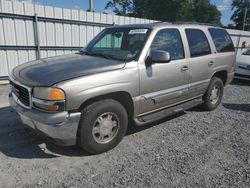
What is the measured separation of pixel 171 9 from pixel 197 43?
44806 mm

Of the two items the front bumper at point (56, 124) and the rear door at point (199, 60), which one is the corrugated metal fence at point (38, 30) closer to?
the front bumper at point (56, 124)

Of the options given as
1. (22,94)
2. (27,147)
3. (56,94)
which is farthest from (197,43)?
(27,147)

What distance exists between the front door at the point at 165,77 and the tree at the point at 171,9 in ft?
135

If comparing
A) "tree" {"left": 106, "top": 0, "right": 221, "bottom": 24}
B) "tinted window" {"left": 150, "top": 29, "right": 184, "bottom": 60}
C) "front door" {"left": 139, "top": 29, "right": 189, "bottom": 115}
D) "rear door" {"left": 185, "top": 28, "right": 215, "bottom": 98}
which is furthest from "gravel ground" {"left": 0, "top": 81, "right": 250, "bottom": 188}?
"tree" {"left": 106, "top": 0, "right": 221, "bottom": 24}

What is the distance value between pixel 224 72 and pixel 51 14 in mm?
5874

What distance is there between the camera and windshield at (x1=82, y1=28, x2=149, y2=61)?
374 centimetres

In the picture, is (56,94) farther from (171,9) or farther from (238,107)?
(171,9)

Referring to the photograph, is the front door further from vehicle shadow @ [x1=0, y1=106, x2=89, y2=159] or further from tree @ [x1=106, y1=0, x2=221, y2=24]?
tree @ [x1=106, y1=0, x2=221, y2=24]

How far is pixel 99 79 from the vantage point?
Result: 3117 mm

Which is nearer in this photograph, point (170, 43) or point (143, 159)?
point (143, 159)

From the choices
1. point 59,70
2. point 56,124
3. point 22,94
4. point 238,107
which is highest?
point 59,70

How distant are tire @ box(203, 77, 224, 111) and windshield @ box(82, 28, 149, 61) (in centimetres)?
224

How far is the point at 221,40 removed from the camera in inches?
218

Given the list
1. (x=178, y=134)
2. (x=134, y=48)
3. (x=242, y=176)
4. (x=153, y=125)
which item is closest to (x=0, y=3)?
(x=134, y=48)
